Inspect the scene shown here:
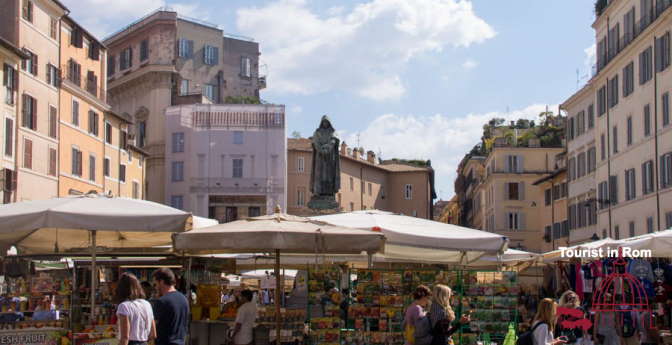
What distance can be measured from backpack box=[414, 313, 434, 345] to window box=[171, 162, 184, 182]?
221 ft

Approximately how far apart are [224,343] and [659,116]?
97.3 ft

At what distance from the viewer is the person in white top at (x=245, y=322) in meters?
14.9

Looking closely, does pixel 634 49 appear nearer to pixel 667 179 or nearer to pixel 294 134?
pixel 667 179

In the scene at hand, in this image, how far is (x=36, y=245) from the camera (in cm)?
1784

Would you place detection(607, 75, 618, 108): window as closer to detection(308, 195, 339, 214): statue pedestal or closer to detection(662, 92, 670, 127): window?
detection(662, 92, 670, 127): window

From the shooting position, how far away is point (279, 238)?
13.6m

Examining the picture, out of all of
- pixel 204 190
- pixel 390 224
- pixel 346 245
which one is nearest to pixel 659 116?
pixel 390 224

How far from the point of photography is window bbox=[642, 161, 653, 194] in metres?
42.2

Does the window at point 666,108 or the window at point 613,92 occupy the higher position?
the window at point 613,92

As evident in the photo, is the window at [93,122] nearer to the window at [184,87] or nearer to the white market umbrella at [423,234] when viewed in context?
the window at [184,87]

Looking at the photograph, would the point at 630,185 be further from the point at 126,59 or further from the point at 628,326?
the point at 126,59

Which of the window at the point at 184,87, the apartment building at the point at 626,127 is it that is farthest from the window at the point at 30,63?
the window at the point at 184,87

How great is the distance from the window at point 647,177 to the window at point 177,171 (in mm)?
42867

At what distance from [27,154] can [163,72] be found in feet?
105
